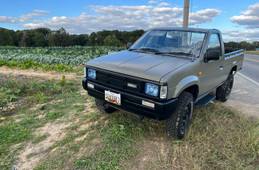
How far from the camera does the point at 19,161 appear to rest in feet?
8.94

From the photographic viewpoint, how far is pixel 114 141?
3.15 metres

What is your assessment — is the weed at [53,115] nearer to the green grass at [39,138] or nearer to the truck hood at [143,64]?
the green grass at [39,138]

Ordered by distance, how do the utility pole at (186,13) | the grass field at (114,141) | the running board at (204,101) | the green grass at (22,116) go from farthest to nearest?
the utility pole at (186,13), the running board at (204,101), the green grass at (22,116), the grass field at (114,141)

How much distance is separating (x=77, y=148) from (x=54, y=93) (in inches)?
127

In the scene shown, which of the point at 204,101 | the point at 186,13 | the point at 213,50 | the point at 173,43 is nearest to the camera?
the point at 213,50

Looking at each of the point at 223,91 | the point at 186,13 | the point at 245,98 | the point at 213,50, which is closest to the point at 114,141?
the point at 213,50

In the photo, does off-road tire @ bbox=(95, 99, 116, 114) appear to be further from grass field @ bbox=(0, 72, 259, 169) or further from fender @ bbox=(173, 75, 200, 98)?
fender @ bbox=(173, 75, 200, 98)

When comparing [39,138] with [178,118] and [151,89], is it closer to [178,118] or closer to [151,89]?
[151,89]

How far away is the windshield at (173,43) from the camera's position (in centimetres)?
353

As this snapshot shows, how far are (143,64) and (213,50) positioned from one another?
1546 mm

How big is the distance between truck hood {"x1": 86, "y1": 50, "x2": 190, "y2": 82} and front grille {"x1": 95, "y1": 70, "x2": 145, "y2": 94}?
0.28ft

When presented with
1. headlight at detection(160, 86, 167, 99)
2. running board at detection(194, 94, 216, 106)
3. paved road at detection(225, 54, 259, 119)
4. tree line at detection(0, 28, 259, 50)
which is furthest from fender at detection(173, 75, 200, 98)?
tree line at detection(0, 28, 259, 50)

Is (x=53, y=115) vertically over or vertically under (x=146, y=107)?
under

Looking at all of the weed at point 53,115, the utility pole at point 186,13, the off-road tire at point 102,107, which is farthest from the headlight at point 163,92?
the utility pole at point 186,13
